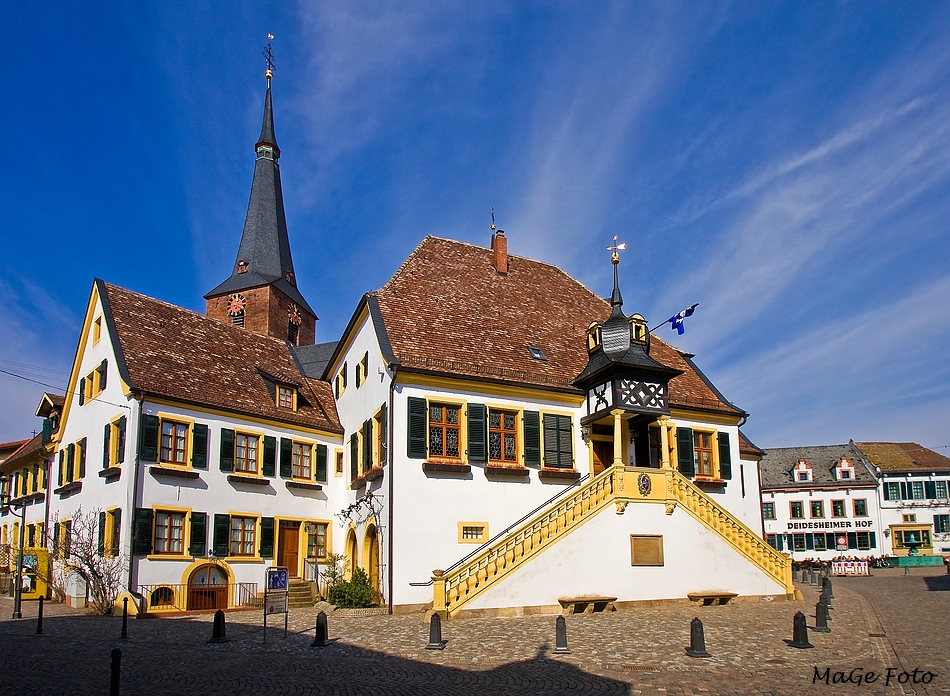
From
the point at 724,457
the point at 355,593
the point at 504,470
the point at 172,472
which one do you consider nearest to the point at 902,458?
the point at 724,457

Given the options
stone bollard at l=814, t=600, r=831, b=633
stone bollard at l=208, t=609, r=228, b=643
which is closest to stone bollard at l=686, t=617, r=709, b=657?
stone bollard at l=814, t=600, r=831, b=633

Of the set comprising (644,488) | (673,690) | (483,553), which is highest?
(644,488)

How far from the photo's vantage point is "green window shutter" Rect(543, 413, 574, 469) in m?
26.2

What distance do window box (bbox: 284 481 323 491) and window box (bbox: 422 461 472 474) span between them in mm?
6730

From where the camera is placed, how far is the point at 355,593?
24.4m

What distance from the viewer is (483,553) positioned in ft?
70.2

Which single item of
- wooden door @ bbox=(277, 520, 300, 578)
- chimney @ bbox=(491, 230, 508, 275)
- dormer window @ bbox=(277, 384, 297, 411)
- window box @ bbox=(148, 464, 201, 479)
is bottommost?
wooden door @ bbox=(277, 520, 300, 578)

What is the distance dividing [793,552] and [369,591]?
46.9 metres

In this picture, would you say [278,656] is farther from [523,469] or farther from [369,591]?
A: [523,469]

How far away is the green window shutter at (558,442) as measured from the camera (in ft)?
86.0

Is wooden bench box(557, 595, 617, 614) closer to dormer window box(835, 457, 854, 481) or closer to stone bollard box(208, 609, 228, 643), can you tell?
stone bollard box(208, 609, 228, 643)

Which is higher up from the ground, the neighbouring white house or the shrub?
the neighbouring white house

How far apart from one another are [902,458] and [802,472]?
7.43 metres

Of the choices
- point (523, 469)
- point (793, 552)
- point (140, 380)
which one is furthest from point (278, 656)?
point (793, 552)
